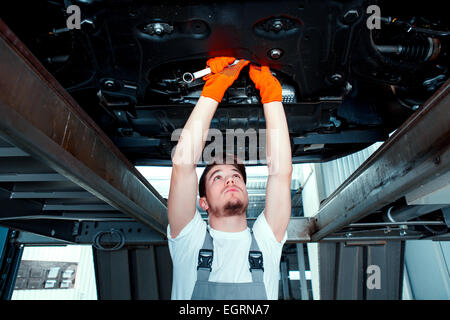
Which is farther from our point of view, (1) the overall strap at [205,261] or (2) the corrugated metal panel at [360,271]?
(2) the corrugated metal panel at [360,271]

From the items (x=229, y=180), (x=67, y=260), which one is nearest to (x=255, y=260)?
(x=229, y=180)

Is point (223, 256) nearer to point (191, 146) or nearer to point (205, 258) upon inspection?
point (205, 258)

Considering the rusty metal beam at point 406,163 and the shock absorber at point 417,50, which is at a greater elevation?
the shock absorber at point 417,50

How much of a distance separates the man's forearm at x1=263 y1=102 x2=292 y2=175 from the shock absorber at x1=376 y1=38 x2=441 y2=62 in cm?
51

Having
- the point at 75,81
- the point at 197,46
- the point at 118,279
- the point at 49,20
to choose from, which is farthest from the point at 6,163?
the point at 118,279

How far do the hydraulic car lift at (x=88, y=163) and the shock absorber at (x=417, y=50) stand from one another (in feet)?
1.28

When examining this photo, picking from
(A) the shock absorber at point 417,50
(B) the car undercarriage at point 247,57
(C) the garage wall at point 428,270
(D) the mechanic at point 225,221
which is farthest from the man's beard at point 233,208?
(C) the garage wall at point 428,270

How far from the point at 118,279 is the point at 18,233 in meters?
0.92

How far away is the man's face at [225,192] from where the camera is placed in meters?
1.35

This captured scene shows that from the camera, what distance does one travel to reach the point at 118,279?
2.64 m

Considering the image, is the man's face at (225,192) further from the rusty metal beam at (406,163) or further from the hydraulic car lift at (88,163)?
the rusty metal beam at (406,163)

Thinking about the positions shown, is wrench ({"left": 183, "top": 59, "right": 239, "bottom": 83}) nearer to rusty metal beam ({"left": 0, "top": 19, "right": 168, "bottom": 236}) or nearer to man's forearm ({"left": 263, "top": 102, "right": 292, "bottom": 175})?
man's forearm ({"left": 263, "top": 102, "right": 292, "bottom": 175})

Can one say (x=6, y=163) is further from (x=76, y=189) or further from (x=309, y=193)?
(x=309, y=193)

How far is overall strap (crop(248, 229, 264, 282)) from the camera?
1.19 metres
